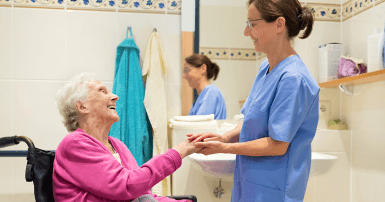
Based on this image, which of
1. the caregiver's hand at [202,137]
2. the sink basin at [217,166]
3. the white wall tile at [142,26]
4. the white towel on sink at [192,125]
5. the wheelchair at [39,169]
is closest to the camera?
the wheelchair at [39,169]

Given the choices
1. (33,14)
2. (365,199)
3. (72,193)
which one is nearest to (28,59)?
(33,14)

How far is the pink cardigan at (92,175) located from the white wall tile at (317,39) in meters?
1.69

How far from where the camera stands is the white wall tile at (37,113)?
82.7 inches

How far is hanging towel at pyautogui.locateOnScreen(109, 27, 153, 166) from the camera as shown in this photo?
6.72ft

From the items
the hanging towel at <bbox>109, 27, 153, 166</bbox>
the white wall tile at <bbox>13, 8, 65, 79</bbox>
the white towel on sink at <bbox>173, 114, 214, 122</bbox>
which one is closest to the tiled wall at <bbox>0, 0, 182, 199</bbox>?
the white wall tile at <bbox>13, 8, 65, 79</bbox>

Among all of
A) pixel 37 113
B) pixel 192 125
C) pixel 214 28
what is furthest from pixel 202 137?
pixel 37 113

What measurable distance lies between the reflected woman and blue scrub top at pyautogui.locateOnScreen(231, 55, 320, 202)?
39.5 inches

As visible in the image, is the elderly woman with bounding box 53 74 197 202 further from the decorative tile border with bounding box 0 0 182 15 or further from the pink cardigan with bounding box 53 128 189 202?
the decorative tile border with bounding box 0 0 182 15

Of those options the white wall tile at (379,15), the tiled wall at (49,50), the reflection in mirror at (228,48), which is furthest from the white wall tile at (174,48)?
the white wall tile at (379,15)

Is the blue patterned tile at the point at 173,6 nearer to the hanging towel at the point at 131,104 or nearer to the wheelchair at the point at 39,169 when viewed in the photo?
the hanging towel at the point at 131,104

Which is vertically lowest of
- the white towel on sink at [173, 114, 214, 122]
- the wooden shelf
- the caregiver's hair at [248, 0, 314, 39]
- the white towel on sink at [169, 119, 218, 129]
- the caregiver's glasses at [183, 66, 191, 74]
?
the white towel on sink at [169, 119, 218, 129]

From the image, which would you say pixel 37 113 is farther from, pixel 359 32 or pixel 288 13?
pixel 359 32

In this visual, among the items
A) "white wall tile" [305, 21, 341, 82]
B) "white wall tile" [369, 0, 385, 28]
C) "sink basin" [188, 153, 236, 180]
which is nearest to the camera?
"sink basin" [188, 153, 236, 180]

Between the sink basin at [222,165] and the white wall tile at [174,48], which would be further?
the white wall tile at [174,48]
